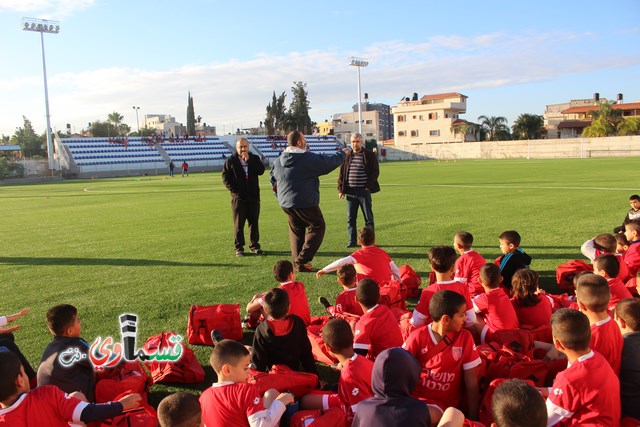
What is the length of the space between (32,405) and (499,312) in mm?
3526

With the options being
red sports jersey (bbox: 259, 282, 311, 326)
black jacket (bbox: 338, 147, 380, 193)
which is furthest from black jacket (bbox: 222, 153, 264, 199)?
red sports jersey (bbox: 259, 282, 311, 326)

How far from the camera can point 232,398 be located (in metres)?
2.83

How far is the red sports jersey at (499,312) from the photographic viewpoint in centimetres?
422

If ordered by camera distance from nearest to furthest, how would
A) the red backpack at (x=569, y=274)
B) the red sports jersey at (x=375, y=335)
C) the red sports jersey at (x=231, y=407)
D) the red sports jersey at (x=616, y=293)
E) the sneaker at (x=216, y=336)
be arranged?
1. the red sports jersey at (x=231, y=407)
2. the red sports jersey at (x=375, y=335)
3. the red sports jersey at (x=616, y=293)
4. the sneaker at (x=216, y=336)
5. the red backpack at (x=569, y=274)

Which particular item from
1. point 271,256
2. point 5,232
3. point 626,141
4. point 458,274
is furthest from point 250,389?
point 626,141

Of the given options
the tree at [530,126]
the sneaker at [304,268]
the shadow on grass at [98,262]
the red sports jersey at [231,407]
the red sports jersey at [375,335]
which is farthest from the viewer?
the tree at [530,126]

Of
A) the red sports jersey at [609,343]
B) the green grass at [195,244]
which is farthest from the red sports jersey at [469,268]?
the red sports jersey at [609,343]

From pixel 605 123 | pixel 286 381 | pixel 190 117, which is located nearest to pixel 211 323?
pixel 286 381

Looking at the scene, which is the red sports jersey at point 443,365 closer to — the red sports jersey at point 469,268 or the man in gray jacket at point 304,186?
the red sports jersey at point 469,268

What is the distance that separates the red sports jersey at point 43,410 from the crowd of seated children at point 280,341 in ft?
4.68

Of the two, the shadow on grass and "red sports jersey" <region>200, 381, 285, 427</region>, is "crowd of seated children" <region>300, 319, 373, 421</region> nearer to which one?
"red sports jersey" <region>200, 381, 285, 427</region>

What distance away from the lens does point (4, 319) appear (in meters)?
4.45

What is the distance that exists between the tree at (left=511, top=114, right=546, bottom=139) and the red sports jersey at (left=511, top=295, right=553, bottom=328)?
78550 millimetres

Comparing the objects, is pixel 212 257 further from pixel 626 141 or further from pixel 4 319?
pixel 626 141
